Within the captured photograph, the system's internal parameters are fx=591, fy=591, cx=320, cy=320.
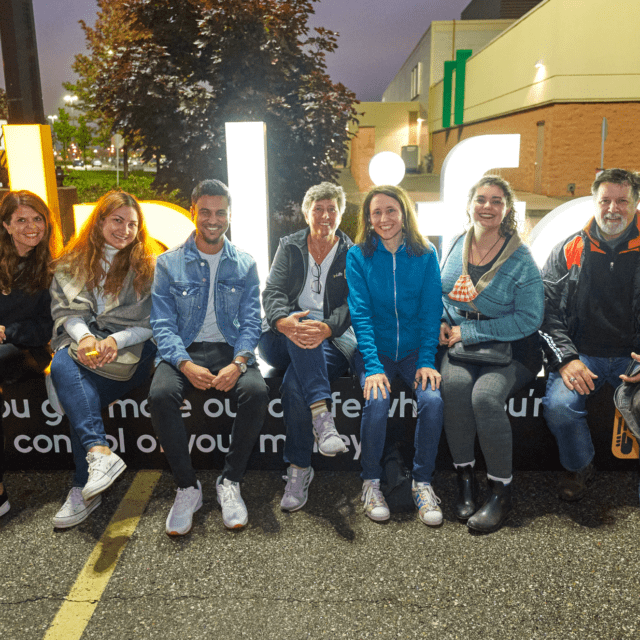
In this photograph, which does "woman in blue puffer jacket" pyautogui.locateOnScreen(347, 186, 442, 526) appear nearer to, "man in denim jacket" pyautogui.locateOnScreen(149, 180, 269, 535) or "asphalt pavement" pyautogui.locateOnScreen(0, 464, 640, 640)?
"asphalt pavement" pyautogui.locateOnScreen(0, 464, 640, 640)

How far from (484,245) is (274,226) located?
7.71 metres

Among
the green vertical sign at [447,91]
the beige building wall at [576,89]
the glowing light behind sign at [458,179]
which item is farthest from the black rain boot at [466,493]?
the green vertical sign at [447,91]

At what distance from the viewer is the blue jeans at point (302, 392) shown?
3359 mm

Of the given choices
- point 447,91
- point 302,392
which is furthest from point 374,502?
point 447,91

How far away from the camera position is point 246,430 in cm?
323

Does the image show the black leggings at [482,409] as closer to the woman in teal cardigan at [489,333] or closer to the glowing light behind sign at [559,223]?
the woman in teal cardigan at [489,333]

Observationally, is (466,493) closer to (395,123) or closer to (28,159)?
(28,159)

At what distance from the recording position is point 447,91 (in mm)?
32250

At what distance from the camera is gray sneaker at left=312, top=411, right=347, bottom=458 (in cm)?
318

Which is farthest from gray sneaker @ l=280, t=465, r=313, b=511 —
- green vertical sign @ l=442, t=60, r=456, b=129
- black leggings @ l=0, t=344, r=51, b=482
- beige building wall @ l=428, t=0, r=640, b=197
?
green vertical sign @ l=442, t=60, r=456, b=129

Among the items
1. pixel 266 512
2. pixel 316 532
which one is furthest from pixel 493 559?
pixel 266 512

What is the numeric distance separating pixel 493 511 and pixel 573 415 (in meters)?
0.68

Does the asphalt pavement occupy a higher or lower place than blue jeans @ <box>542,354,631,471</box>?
lower

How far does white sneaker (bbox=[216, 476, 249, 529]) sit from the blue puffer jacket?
104cm
